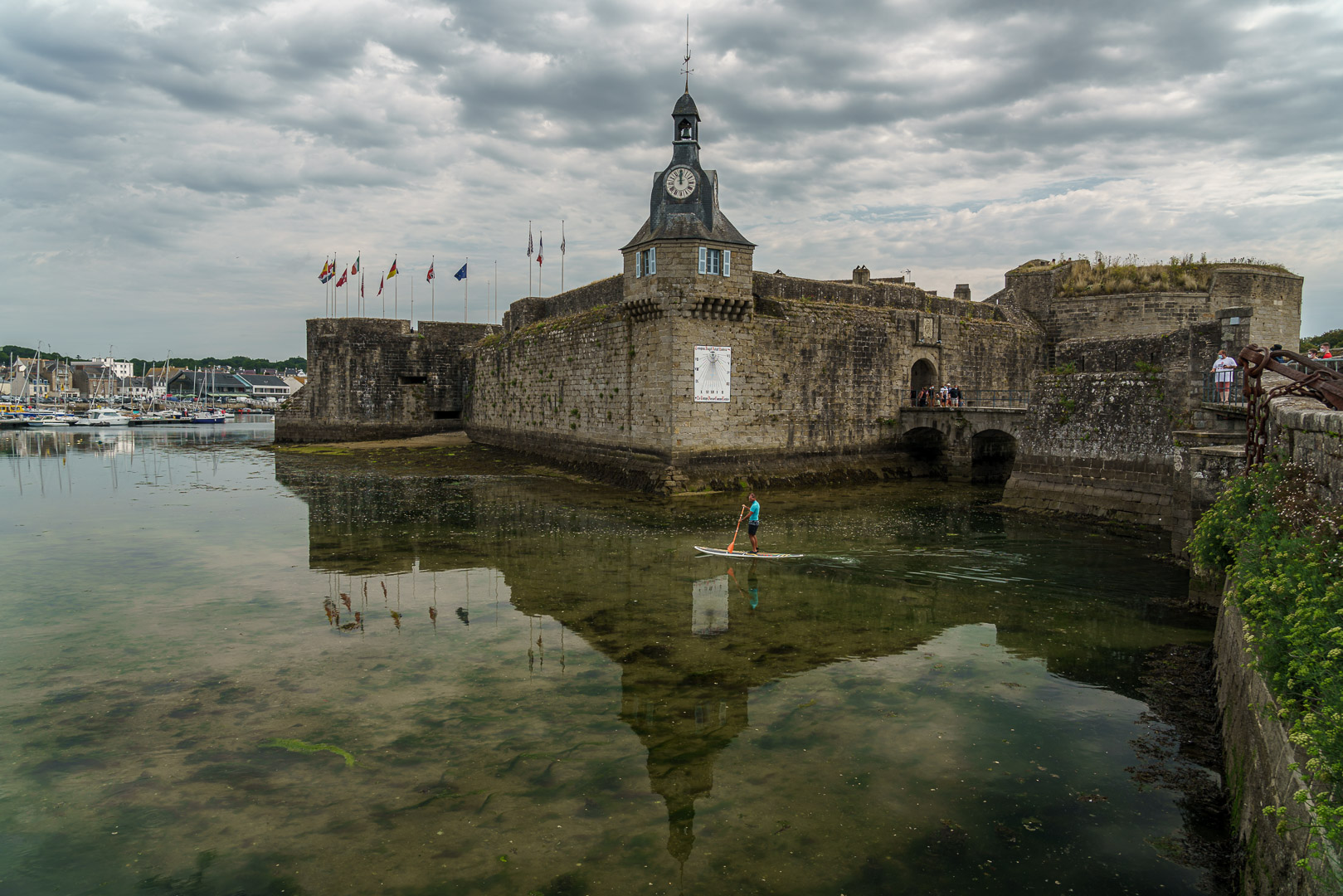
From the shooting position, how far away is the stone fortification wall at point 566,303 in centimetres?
2652

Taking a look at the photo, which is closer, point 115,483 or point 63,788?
point 63,788

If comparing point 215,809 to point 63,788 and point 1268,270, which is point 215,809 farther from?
point 1268,270

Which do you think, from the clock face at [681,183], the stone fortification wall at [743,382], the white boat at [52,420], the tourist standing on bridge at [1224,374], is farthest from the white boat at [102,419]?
the tourist standing on bridge at [1224,374]

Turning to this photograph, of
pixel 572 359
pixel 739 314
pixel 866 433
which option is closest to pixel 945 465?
pixel 866 433

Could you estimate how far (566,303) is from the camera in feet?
102

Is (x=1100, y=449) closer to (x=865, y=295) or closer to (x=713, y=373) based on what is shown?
(x=713, y=373)

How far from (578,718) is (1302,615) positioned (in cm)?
543

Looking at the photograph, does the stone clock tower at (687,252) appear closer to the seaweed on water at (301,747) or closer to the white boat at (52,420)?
the seaweed on water at (301,747)

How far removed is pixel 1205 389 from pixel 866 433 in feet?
37.4

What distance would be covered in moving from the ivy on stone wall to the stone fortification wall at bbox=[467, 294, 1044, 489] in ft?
52.7

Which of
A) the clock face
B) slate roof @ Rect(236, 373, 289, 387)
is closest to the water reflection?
the clock face

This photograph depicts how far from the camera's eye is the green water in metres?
5.00

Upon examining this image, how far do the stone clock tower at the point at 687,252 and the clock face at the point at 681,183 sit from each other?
24 mm

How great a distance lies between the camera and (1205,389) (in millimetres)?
16453
